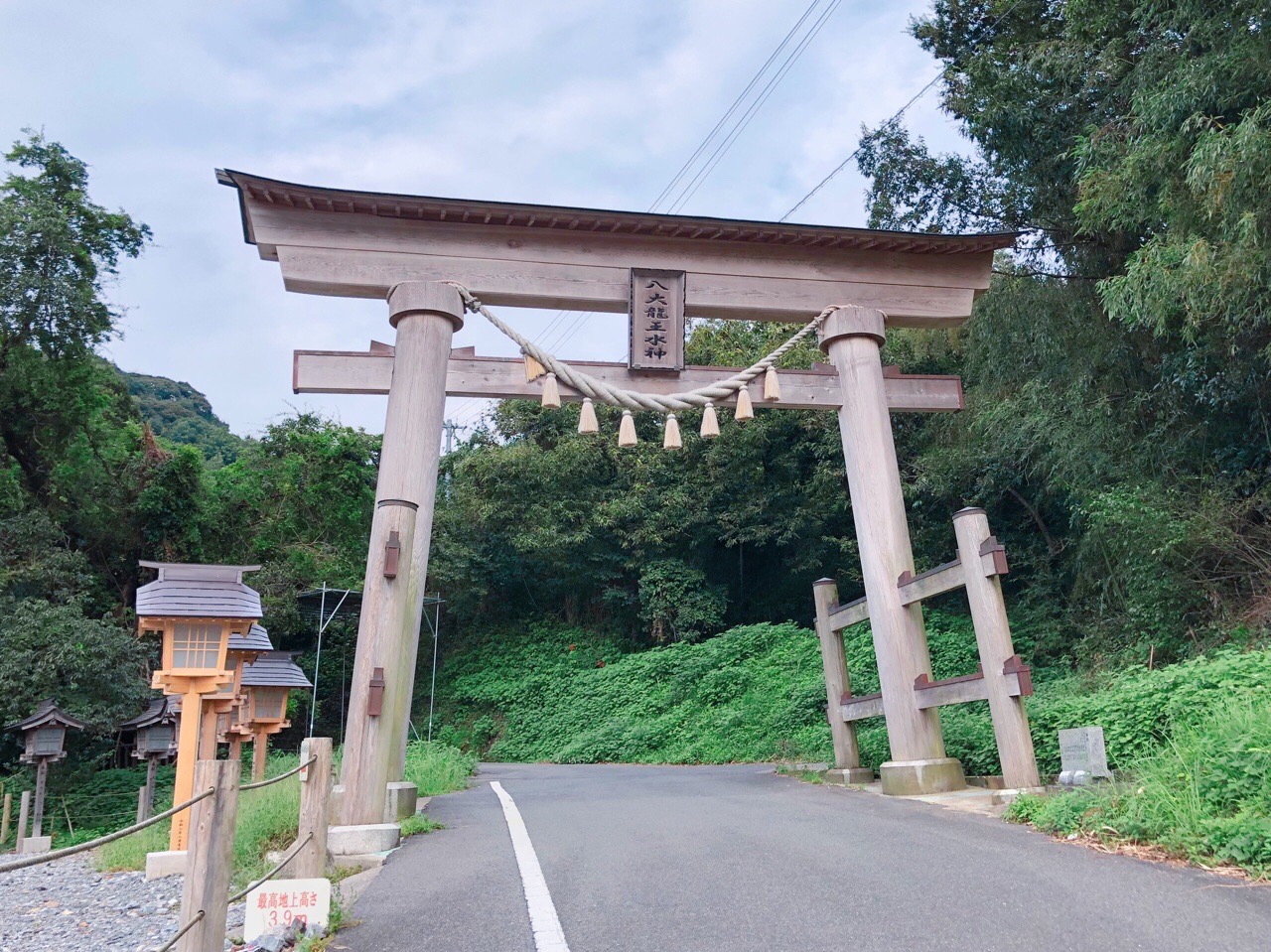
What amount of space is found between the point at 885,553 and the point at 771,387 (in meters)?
1.76

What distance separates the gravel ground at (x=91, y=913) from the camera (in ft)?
17.3

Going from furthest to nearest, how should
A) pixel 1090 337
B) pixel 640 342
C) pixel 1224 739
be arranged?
pixel 1090 337 < pixel 640 342 < pixel 1224 739

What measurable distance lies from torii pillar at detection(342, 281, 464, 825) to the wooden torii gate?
1cm

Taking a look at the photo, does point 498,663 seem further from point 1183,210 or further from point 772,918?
point 772,918

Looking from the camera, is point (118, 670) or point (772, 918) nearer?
point (772, 918)

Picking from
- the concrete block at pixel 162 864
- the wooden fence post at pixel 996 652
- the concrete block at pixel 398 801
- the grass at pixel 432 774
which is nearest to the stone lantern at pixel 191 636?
the concrete block at pixel 162 864

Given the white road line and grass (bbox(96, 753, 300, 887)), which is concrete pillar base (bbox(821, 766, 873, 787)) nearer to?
the white road line

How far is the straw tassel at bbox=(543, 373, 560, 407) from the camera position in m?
7.61

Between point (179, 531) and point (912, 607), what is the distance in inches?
714

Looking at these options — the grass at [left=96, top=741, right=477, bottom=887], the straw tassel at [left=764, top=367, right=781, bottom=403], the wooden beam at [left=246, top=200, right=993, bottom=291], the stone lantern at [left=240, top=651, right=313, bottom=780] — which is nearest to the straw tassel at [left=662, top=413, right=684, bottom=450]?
the straw tassel at [left=764, top=367, right=781, bottom=403]

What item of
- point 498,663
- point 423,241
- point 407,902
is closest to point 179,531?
point 498,663

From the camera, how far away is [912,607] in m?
7.36

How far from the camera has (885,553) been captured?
757 cm

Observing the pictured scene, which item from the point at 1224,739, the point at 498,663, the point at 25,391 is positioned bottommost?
the point at 1224,739
